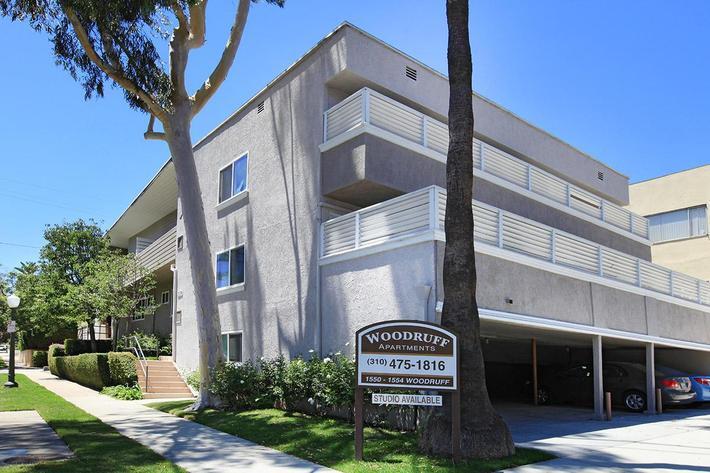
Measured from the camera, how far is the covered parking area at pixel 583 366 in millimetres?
15500

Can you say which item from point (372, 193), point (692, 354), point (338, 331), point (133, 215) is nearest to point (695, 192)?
point (692, 354)

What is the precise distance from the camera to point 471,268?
9867 millimetres

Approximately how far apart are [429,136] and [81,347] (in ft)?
81.1

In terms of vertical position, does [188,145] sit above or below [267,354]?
above

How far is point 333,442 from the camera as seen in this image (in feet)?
35.6

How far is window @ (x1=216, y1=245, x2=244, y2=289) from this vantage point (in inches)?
753

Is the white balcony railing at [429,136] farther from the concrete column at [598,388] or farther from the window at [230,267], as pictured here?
the concrete column at [598,388]

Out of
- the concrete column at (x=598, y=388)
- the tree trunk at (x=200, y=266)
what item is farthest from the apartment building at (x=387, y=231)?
the tree trunk at (x=200, y=266)

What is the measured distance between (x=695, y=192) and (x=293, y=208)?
20.5m

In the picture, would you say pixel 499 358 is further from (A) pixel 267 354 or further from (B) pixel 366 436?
(B) pixel 366 436

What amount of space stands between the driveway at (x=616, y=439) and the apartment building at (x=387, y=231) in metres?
1.92

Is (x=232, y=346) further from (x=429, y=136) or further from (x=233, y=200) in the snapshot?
(x=429, y=136)

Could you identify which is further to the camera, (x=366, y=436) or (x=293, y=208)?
(x=293, y=208)

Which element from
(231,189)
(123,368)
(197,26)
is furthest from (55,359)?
(197,26)
